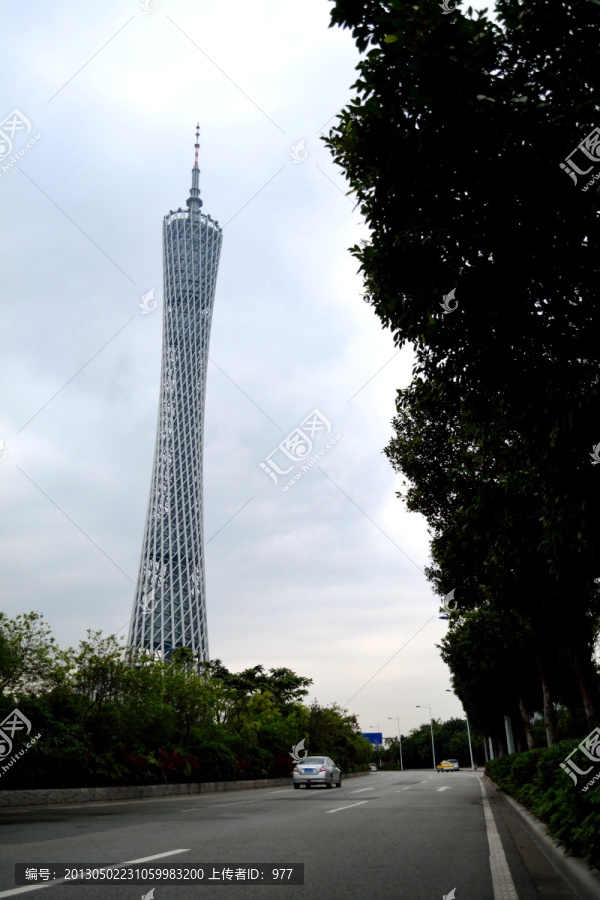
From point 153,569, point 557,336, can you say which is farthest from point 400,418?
point 153,569

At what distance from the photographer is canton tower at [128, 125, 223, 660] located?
62.7m

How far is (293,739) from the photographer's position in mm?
39906

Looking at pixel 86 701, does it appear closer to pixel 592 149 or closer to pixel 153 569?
pixel 592 149

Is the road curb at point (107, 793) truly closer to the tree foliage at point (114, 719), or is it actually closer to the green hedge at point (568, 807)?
the tree foliage at point (114, 719)

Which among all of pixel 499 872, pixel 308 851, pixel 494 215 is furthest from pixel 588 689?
pixel 494 215

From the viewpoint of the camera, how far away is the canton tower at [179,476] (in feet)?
206

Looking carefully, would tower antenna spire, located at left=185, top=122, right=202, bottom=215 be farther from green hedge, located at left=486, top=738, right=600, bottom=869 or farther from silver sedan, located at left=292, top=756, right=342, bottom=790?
green hedge, located at left=486, top=738, right=600, bottom=869

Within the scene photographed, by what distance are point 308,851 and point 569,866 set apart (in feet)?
9.48

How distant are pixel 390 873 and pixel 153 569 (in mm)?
58159

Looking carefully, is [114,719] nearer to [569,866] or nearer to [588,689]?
[588,689]

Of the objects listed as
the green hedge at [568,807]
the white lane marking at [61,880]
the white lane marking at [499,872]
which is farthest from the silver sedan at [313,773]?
the white lane marking at [61,880]

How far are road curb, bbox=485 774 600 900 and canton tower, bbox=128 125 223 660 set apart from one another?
181ft

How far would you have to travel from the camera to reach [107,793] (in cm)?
1862

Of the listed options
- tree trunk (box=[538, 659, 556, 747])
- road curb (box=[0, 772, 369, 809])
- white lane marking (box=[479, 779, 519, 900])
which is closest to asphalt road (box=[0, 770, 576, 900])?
A: white lane marking (box=[479, 779, 519, 900])
